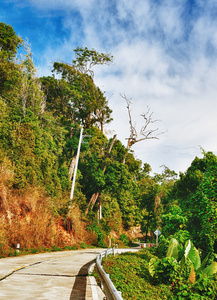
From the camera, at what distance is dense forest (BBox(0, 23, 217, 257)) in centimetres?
1816

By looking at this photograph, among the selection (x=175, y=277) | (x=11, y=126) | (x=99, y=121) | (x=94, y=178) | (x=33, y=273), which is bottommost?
(x=175, y=277)

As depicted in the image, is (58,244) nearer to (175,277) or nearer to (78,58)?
(175,277)

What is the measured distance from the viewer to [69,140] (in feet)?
119

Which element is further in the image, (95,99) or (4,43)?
(95,99)

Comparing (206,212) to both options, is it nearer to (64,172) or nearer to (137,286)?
(137,286)

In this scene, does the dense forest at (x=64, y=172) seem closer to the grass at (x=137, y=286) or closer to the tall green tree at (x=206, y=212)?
the tall green tree at (x=206, y=212)

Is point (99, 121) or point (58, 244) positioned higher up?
point (99, 121)

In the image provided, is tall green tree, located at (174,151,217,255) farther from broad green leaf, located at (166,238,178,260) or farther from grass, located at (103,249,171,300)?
grass, located at (103,249,171,300)

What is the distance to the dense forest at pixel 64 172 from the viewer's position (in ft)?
59.6

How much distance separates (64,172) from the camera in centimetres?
3362

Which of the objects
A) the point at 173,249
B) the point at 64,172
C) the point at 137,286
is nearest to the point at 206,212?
the point at 173,249

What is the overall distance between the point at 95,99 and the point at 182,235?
28.3 m

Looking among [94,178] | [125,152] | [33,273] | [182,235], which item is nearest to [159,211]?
[125,152]

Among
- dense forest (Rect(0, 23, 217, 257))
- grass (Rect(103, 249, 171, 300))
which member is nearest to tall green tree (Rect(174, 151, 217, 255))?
dense forest (Rect(0, 23, 217, 257))
